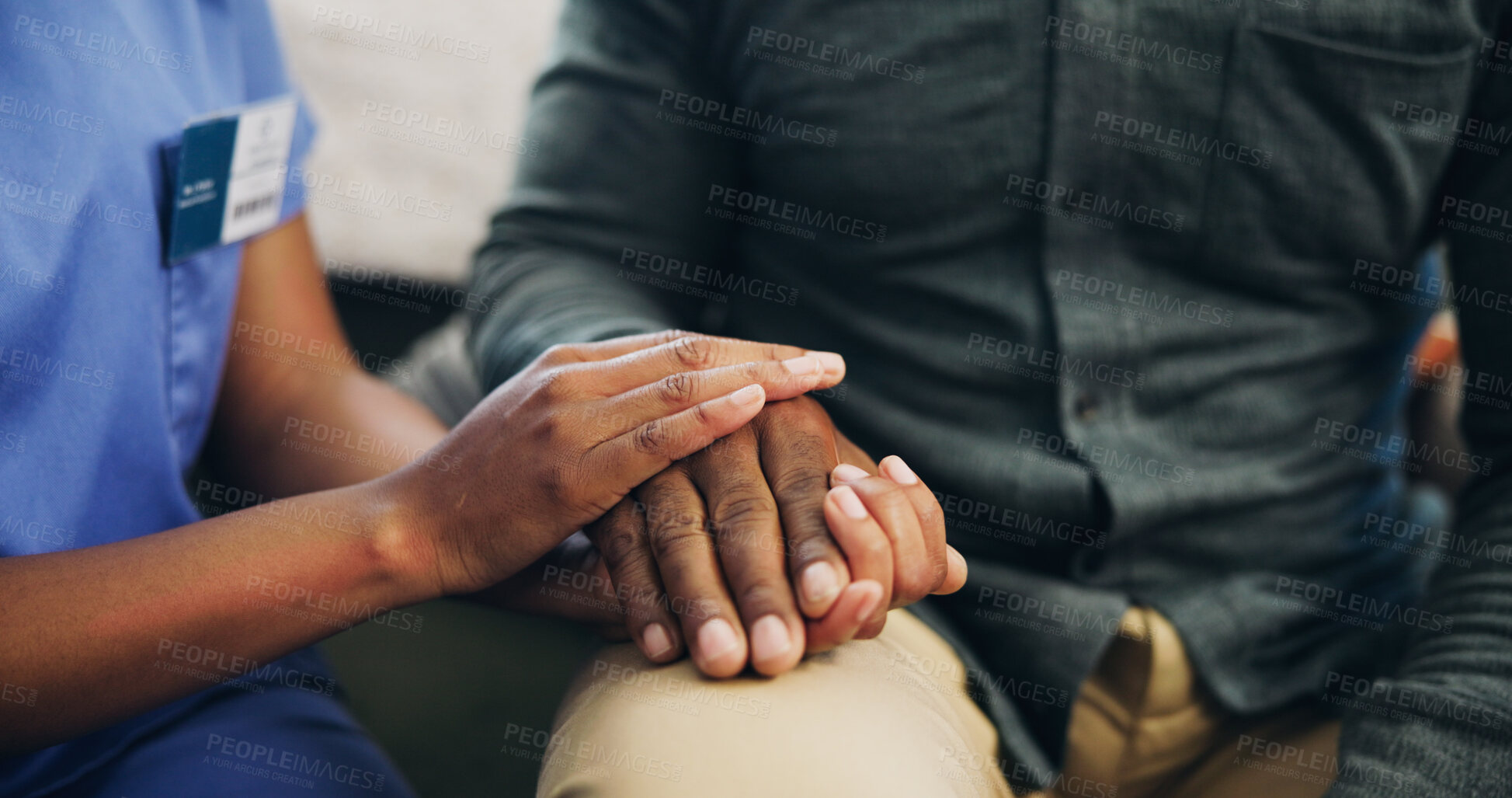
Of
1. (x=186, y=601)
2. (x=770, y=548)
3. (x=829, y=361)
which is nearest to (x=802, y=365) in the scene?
(x=829, y=361)

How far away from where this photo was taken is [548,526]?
1.99 feet

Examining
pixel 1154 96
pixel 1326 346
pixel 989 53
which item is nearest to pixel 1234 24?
pixel 1154 96

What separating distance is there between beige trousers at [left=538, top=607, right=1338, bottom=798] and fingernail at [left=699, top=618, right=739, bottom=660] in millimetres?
30

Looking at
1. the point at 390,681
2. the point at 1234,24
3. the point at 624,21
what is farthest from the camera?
the point at 390,681

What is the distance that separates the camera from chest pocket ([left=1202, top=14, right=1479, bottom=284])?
714 millimetres

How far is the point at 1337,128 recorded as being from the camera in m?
0.74

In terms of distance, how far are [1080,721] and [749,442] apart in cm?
40

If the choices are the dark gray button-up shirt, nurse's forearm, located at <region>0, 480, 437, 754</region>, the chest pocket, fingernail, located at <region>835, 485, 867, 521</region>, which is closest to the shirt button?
the dark gray button-up shirt

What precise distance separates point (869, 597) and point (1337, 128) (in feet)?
1.83

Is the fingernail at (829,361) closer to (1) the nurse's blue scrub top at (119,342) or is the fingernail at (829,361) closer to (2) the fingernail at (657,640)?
(2) the fingernail at (657,640)

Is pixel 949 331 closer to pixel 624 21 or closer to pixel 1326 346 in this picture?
pixel 1326 346

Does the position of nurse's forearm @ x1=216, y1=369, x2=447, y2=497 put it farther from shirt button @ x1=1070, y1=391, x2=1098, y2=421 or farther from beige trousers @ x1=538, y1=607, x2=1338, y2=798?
shirt button @ x1=1070, y1=391, x2=1098, y2=421

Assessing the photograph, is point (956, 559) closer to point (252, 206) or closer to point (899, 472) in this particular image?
point (899, 472)

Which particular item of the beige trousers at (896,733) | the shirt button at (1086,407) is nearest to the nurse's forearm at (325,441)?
the beige trousers at (896,733)
